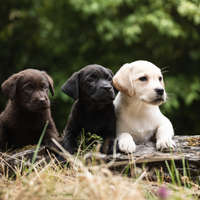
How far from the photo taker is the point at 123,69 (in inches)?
154

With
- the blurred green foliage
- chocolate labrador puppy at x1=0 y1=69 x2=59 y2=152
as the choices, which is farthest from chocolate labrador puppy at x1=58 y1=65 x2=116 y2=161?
the blurred green foliage

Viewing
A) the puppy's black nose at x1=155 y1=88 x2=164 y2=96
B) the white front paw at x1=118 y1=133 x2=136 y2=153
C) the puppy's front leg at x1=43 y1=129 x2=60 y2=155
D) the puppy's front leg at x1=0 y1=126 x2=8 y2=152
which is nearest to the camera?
the white front paw at x1=118 y1=133 x2=136 y2=153

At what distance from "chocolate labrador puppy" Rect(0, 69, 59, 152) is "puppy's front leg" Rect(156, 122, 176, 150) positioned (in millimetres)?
1485

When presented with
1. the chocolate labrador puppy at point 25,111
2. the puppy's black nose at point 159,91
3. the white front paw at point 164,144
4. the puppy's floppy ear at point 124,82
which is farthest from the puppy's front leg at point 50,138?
the puppy's black nose at point 159,91

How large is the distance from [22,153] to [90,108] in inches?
45.7

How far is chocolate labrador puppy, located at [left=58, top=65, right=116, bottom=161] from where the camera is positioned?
3842 millimetres

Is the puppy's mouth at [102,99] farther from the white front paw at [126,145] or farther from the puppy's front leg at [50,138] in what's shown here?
the puppy's front leg at [50,138]

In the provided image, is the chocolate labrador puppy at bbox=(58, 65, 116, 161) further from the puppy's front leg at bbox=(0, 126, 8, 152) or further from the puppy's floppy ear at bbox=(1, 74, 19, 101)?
the puppy's front leg at bbox=(0, 126, 8, 152)

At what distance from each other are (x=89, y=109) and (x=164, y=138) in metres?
1.14

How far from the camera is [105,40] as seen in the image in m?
7.72

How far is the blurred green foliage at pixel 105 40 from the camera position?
709 cm

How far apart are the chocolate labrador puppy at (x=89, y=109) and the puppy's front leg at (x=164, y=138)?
2.06 feet

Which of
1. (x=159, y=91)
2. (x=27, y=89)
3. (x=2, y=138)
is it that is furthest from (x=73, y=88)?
(x=2, y=138)

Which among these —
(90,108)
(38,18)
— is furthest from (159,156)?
(38,18)
